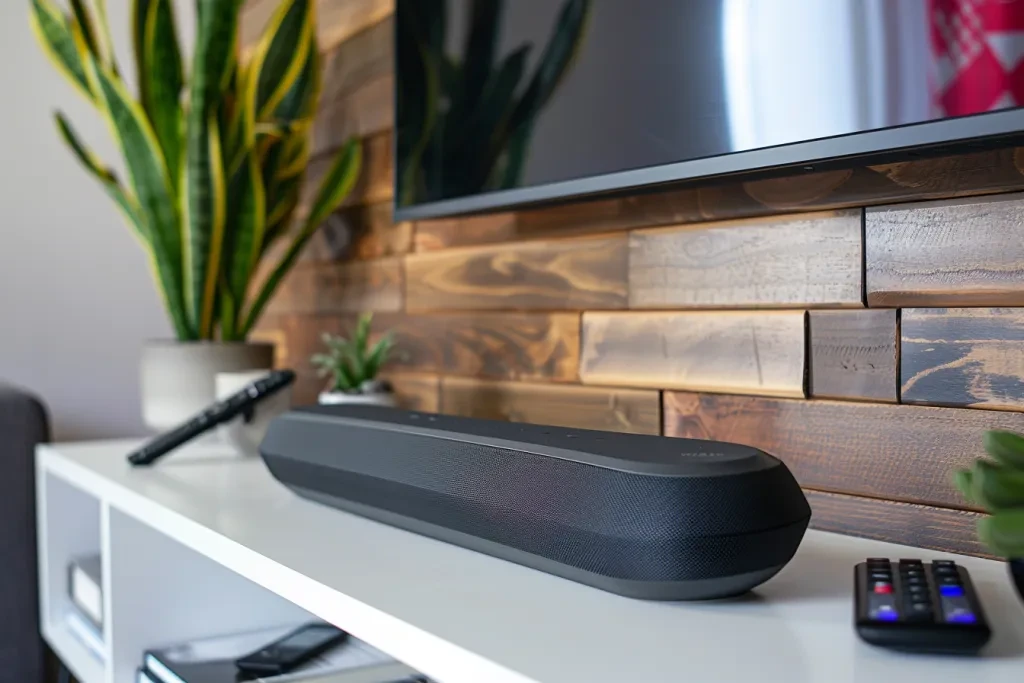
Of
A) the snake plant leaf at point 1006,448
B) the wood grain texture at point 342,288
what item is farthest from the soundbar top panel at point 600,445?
the wood grain texture at point 342,288

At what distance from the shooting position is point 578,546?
0.59 m

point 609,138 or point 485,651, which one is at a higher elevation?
point 609,138

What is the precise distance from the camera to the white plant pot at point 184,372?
1.46 m

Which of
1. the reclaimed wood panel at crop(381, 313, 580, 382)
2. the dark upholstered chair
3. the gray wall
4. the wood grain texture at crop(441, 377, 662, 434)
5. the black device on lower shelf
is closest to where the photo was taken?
the black device on lower shelf

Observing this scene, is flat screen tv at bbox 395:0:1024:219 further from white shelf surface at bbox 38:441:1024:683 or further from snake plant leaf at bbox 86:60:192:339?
snake plant leaf at bbox 86:60:192:339

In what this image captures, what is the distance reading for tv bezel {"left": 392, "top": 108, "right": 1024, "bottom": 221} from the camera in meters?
0.61

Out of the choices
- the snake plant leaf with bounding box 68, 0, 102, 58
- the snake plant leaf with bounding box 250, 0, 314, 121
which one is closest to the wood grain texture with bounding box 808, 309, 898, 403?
the snake plant leaf with bounding box 250, 0, 314, 121

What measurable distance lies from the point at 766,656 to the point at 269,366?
1.22 meters

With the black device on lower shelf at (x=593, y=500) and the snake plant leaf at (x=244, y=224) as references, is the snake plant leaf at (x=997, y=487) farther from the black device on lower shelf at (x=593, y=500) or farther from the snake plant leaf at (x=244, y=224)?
the snake plant leaf at (x=244, y=224)

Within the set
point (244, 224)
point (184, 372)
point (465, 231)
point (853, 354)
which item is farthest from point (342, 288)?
point (853, 354)

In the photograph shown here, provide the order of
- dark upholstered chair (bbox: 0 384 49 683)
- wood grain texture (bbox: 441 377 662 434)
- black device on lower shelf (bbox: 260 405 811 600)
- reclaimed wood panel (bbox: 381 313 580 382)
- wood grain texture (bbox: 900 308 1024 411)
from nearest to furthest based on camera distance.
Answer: black device on lower shelf (bbox: 260 405 811 600)
wood grain texture (bbox: 900 308 1024 411)
wood grain texture (bbox: 441 377 662 434)
reclaimed wood panel (bbox: 381 313 580 382)
dark upholstered chair (bbox: 0 384 49 683)

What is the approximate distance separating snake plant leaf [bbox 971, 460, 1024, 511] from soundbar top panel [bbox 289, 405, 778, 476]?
0.46 feet

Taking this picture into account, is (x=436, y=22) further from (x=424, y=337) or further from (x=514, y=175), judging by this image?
(x=424, y=337)

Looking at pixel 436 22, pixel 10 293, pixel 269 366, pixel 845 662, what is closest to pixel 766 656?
pixel 845 662
